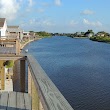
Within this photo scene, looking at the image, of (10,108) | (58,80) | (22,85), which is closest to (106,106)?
(58,80)

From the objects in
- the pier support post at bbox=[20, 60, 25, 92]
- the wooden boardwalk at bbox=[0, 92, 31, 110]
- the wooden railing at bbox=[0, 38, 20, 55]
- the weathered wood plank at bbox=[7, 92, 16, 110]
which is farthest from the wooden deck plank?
the wooden railing at bbox=[0, 38, 20, 55]

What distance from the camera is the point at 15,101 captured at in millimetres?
4930

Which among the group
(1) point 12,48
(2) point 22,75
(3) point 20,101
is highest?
(1) point 12,48

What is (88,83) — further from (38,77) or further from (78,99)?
(38,77)

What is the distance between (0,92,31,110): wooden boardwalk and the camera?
454cm

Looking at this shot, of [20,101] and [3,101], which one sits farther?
[20,101]

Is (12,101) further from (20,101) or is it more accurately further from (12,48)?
(12,48)

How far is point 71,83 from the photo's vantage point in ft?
76.1

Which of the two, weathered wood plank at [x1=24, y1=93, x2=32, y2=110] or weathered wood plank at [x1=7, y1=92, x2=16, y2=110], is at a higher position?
weathered wood plank at [x1=7, y1=92, x2=16, y2=110]

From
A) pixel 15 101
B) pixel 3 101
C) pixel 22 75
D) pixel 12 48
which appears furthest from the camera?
pixel 12 48

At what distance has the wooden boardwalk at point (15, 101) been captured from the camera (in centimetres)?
454

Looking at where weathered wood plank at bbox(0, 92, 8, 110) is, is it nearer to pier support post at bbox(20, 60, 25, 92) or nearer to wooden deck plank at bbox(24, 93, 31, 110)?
wooden deck plank at bbox(24, 93, 31, 110)

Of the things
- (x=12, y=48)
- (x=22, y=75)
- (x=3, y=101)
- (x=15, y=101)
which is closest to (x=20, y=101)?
(x=15, y=101)

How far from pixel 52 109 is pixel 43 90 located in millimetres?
588
